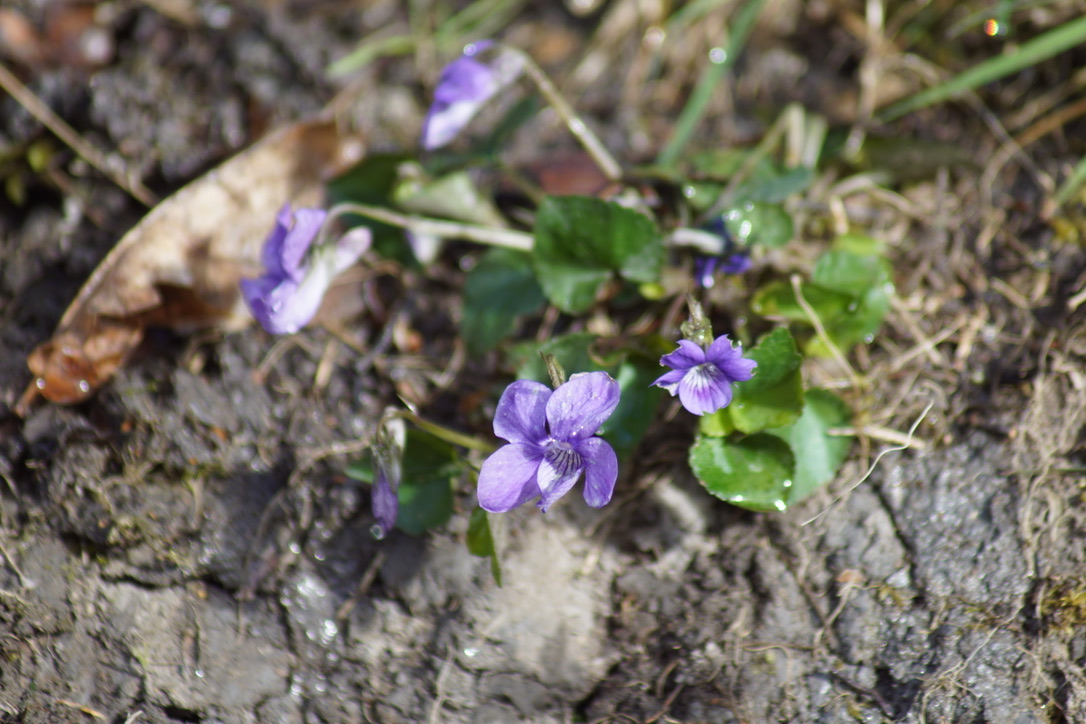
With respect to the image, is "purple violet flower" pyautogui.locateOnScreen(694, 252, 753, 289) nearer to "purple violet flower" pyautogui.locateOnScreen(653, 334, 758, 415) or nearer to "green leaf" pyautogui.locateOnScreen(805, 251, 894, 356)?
"green leaf" pyautogui.locateOnScreen(805, 251, 894, 356)

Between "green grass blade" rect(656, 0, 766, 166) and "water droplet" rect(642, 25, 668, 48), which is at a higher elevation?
"water droplet" rect(642, 25, 668, 48)

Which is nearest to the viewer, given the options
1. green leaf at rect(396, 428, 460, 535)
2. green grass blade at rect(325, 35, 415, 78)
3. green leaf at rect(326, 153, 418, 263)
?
green leaf at rect(396, 428, 460, 535)

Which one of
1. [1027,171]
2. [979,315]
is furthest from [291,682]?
[1027,171]

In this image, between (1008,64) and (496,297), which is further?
(1008,64)

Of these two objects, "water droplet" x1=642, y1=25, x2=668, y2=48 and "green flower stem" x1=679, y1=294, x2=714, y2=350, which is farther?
"water droplet" x1=642, y1=25, x2=668, y2=48

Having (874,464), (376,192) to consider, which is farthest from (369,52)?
(874,464)

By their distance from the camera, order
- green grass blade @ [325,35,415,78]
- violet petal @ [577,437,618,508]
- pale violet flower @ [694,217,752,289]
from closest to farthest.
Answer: violet petal @ [577,437,618,508], pale violet flower @ [694,217,752,289], green grass blade @ [325,35,415,78]

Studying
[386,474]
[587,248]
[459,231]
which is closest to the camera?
[386,474]

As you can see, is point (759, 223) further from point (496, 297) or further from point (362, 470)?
point (362, 470)

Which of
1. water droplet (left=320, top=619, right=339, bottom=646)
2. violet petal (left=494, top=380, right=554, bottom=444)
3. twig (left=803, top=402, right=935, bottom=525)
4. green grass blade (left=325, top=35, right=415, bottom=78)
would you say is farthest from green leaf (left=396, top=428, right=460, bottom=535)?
green grass blade (left=325, top=35, right=415, bottom=78)
